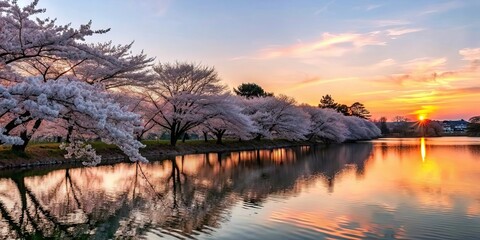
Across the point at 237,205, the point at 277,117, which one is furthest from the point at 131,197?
the point at 277,117

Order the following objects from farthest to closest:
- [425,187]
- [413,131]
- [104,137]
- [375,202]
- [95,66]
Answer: [413,131] < [95,66] < [425,187] < [375,202] < [104,137]

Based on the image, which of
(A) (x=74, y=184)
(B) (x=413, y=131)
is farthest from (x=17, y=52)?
(B) (x=413, y=131)

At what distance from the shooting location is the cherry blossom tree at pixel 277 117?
4822 cm

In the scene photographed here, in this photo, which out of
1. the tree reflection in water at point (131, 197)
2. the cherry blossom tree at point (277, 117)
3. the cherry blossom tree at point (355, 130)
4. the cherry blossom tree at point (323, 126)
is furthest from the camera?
the cherry blossom tree at point (355, 130)

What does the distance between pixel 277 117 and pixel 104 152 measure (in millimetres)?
26844

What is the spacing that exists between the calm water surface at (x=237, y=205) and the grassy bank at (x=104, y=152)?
2.19 meters

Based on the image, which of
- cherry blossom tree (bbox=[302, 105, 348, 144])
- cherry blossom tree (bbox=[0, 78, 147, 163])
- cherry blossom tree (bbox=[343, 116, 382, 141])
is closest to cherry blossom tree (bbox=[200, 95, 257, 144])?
cherry blossom tree (bbox=[302, 105, 348, 144])

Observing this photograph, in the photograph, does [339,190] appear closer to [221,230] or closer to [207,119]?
[221,230]

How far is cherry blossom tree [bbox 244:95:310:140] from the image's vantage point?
48.2 meters

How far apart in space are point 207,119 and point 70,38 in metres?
28.6

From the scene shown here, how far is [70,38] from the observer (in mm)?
7992

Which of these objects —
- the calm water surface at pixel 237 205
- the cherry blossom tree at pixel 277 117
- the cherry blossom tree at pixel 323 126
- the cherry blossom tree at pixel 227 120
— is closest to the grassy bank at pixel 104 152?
the calm water surface at pixel 237 205

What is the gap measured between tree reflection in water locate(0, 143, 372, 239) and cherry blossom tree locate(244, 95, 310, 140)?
26886 millimetres

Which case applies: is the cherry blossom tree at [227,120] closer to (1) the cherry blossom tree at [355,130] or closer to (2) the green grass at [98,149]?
(2) the green grass at [98,149]
